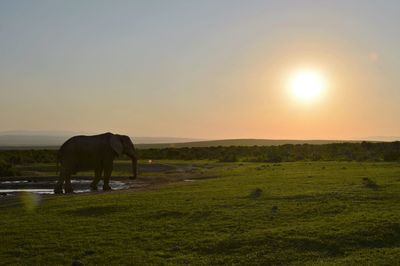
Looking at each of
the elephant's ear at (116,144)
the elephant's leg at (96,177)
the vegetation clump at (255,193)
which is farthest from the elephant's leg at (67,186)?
the vegetation clump at (255,193)

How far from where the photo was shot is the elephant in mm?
29812

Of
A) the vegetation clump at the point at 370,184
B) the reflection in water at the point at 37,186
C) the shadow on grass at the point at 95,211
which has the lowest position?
the reflection in water at the point at 37,186

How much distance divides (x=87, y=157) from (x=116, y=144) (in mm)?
1957

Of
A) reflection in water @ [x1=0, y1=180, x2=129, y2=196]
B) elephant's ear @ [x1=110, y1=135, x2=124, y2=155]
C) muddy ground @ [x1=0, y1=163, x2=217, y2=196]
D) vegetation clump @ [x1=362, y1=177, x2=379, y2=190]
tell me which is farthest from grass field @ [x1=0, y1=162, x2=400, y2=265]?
reflection in water @ [x1=0, y1=180, x2=129, y2=196]

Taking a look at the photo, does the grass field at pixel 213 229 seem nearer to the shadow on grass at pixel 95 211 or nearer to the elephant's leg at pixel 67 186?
the shadow on grass at pixel 95 211

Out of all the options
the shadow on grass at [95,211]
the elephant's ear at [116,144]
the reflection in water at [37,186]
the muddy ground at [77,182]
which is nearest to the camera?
the shadow on grass at [95,211]

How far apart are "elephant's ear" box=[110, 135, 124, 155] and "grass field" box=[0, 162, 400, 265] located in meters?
9.31

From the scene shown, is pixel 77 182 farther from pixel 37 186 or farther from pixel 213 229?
pixel 213 229

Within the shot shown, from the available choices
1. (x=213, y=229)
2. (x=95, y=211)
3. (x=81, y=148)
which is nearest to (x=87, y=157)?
(x=81, y=148)

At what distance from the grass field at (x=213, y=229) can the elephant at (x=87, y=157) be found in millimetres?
7918

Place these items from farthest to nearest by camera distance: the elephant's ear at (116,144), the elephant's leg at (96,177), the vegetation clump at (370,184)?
the elephant's ear at (116,144) → the elephant's leg at (96,177) → the vegetation clump at (370,184)

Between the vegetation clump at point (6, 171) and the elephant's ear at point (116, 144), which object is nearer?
the elephant's ear at point (116, 144)

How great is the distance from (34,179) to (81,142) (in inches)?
416

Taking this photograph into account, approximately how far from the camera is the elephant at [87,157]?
2981 cm
